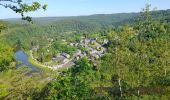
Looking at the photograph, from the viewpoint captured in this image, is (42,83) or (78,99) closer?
(42,83)

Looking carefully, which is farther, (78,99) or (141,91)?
(141,91)

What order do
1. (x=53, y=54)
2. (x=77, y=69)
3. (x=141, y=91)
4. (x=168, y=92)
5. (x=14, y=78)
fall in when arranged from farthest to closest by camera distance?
(x=53, y=54)
(x=77, y=69)
(x=141, y=91)
(x=168, y=92)
(x=14, y=78)

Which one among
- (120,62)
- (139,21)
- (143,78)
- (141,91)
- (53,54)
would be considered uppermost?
(139,21)

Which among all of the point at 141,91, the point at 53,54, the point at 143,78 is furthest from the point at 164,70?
the point at 53,54

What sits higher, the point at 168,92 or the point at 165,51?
the point at 165,51

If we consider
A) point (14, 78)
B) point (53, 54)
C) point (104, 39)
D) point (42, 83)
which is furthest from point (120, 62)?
point (104, 39)

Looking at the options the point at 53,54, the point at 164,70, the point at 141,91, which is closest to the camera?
the point at 141,91

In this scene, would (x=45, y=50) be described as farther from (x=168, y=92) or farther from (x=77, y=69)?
(x=168, y=92)

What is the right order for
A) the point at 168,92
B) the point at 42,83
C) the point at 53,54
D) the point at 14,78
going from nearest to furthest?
the point at 14,78 → the point at 42,83 → the point at 168,92 → the point at 53,54

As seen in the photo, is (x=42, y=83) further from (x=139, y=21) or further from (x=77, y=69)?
(x=77, y=69)
